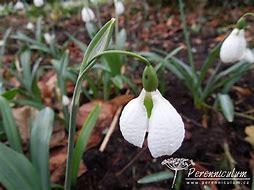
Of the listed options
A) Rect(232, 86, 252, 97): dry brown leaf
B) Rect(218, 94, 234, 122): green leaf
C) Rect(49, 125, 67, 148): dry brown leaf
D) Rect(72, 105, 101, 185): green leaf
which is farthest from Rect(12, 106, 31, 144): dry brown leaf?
Rect(232, 86, 252, 97): dry brown leaf

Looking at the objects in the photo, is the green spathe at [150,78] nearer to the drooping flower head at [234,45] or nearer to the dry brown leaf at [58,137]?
the drooping flower head at [234,45]

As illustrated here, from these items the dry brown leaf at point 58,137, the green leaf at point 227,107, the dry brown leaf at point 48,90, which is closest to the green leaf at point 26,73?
the dry brown leaf at point 48,90

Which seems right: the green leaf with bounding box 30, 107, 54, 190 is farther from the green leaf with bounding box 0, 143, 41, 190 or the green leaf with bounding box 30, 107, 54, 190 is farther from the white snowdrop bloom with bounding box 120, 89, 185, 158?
the white snowdrop bloom with bounding box 120, 89, 185, 158

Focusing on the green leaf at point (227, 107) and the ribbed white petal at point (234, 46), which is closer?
the ribbed white petal at point (234, 46)

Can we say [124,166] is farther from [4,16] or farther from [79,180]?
[4,16]

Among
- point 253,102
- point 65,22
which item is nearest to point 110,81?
point 253,102
